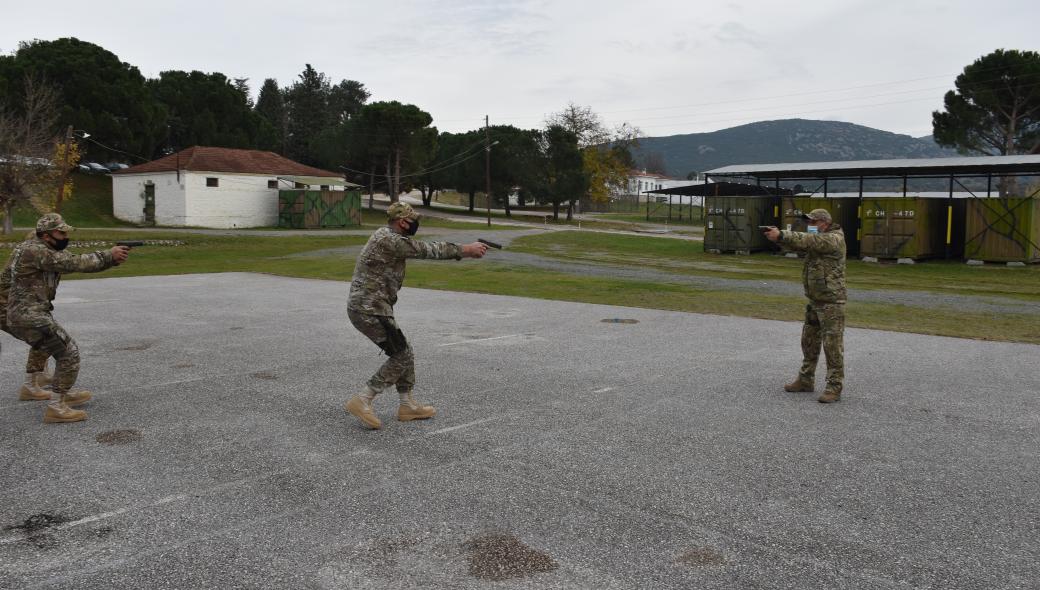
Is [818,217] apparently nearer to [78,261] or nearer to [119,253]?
[119,253]

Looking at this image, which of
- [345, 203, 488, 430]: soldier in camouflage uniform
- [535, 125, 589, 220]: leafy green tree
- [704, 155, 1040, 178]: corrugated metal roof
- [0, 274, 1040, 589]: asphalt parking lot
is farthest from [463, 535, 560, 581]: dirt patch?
[535, 125, 589, 220]: leafy green tree

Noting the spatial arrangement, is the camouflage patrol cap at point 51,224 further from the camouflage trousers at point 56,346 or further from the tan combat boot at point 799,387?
the tan combat boot at point 799,387

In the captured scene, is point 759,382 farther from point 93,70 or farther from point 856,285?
point 93,70

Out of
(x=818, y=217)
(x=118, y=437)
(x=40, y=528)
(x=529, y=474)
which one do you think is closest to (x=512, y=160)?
(x=818, y=217)

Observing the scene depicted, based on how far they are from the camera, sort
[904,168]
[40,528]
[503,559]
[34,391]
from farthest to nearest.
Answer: [904,168]
[34,391]
[40,528]
[503,559]

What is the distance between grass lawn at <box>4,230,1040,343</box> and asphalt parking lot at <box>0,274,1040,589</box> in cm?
433

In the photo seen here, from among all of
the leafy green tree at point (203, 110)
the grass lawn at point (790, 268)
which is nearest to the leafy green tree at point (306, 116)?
the leafy green tree at point (203, 110)

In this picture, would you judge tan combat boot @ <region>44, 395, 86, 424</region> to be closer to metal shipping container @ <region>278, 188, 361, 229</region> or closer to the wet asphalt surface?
the wet asphalt surface

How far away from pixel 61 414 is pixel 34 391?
120cm

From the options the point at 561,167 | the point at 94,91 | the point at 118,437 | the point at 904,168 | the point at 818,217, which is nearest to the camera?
the point at 118,437

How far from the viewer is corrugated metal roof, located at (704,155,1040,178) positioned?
95.1 ft

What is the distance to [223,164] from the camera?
53500mm

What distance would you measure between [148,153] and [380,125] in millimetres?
18841

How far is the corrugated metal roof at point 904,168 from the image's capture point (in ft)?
95.1
